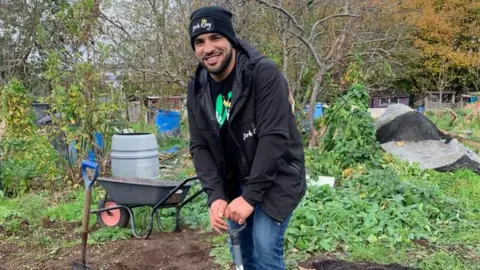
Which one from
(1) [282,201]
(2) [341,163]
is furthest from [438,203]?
(1) [282,201]

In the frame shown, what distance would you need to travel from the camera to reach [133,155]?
17.2ft

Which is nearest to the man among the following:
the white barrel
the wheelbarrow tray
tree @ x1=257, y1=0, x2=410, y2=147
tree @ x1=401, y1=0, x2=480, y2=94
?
the wheelbarrow tray

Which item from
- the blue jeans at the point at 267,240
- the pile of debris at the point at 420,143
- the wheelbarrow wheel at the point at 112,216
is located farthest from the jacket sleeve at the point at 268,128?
the pile of debris at the point at 420,143

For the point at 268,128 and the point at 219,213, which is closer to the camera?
the point at 268,128

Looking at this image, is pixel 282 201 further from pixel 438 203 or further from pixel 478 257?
pixel 438 203

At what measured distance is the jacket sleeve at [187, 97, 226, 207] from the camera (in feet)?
6.84

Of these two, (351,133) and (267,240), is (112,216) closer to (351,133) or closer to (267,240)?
(267,240)

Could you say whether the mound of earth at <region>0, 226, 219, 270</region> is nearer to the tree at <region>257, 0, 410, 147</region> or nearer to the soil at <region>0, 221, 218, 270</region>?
the soil at <region>0, 221, 218, 270</region>

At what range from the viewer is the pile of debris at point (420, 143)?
629cm

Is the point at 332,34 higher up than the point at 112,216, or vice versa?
the point at 332,34

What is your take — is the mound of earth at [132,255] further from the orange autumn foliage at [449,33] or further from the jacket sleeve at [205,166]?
the orange autumn foliage at [449,33]

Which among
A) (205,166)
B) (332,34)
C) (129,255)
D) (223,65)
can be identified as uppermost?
(332,34)

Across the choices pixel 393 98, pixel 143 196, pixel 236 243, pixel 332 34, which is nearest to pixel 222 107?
pixel 236 243

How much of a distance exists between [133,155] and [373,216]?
279 cm
